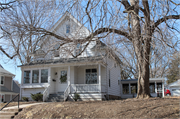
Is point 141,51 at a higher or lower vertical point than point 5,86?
higher

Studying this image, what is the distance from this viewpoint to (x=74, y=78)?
1602 centimetres

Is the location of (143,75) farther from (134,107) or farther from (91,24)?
(91,24)

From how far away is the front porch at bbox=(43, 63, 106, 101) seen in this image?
15.0 m

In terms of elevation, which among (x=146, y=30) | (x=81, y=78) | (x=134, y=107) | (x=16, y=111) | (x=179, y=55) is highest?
(x=146, y=30)

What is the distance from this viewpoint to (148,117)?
6566 mm

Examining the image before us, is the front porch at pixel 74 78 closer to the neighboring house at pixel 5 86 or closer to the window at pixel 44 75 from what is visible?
the window at pixel 44 75

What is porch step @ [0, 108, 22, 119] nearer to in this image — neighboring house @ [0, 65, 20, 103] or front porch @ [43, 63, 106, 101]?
front porch @ [43, 63, 106, 101]

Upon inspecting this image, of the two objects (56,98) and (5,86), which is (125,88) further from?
(5,86)

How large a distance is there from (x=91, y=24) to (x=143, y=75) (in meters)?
3.91

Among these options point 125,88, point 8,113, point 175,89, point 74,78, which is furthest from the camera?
point 175,89

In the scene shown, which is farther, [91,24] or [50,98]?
[50,98]

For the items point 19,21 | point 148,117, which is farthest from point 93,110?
point 19,21

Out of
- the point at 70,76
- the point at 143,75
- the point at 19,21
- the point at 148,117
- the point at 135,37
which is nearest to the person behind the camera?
the point at 148,117

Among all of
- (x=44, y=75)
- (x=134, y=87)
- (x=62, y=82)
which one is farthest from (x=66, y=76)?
(x=134, y=87)
